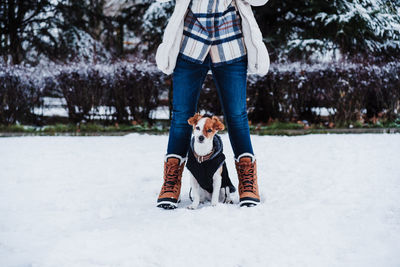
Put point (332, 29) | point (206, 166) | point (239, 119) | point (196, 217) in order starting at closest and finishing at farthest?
point (196, 217) → point (206, 166) → point (239, 119) → point (332, 29)

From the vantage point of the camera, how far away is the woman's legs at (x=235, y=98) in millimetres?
2695

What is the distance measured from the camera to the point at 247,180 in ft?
8.90

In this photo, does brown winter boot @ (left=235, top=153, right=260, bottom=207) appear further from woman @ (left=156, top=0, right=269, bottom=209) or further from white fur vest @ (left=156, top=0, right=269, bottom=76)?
white fur vest @ (left=156, top=0, right=269, bottom=76)

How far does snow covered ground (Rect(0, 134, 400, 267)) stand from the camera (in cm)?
185

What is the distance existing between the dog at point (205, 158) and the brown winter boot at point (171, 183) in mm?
140

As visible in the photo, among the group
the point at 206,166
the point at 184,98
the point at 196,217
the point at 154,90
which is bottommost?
the point at 196,217

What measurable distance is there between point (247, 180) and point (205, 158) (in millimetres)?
375

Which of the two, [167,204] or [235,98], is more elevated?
[235,98]

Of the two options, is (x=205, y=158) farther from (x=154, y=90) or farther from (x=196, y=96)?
(x=154, y=90)

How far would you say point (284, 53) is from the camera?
749 centimetres

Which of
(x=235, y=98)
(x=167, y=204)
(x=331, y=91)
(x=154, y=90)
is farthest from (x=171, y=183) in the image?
(x=331, y=91)

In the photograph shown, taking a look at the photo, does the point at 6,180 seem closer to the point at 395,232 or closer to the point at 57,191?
the point at 57,191

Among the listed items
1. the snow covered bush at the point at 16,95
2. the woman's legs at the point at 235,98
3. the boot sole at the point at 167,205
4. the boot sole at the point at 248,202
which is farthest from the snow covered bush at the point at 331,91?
the boot sole at the point at 167,205

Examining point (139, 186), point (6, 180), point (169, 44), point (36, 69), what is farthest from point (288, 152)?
point (36, 69)
